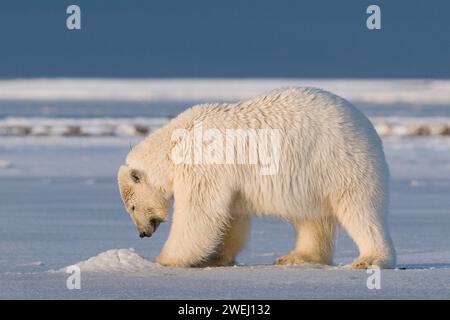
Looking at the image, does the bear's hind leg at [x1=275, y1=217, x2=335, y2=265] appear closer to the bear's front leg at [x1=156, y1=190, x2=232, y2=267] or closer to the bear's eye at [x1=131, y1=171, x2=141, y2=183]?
the bear's front leg at [x1=156, y1=190, x2=232, y2=267]

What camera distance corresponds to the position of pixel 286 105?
270 inches

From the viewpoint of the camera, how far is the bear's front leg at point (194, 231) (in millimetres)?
6727

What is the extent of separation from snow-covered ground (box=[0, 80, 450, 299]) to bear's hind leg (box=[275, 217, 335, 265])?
15.5 inches

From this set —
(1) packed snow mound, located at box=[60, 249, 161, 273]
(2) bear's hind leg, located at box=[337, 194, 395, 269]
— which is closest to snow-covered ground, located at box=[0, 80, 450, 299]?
(1) packed snow mound, located at box=[60, 249, 161, 273]

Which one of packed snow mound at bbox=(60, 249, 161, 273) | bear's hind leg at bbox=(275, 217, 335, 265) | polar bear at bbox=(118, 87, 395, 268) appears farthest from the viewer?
bear's hind leg at bbox=(275, 217, 335, 265)

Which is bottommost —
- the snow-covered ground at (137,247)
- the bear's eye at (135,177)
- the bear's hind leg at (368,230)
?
the snow-covered ground at (137,247)

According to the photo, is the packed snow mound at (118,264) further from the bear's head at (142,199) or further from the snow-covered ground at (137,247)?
the bear's head at (142,199)

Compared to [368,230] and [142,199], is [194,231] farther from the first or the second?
[368,230]

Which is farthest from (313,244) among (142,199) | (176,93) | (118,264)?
(176,93)

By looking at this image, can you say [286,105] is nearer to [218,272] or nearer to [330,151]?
[330,151]

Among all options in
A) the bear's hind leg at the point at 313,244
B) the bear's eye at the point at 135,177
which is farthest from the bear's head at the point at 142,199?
the bear's hind leg at the point at 313,244

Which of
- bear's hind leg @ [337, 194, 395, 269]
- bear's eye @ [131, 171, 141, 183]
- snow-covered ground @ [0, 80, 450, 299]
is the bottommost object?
snow-covered ground @ [0, 80, 450, 299]

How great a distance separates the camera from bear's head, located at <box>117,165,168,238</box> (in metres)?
7.16

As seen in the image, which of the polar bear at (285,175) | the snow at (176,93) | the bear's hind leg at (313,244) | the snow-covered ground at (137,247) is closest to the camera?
the snow-covered ground at (137,247)
